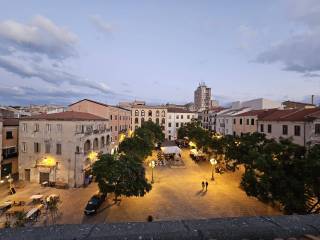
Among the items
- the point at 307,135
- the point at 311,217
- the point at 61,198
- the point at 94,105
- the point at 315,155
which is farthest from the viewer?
the point at 94,105

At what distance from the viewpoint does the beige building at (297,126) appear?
30.2 m

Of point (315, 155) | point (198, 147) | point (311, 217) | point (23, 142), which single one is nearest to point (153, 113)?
point (198, 147)

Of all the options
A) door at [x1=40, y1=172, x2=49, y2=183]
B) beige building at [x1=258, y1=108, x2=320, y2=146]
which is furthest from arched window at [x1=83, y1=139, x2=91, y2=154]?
beige building at [x1=258, y1=108, x2=320, y2=146]

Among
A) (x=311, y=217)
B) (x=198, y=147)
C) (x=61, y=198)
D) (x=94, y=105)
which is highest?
(x=94, y=105)

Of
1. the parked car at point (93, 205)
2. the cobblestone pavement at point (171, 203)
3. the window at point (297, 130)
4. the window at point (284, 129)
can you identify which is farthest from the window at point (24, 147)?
the window at point (297, 130)

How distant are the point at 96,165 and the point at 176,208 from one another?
359 inches

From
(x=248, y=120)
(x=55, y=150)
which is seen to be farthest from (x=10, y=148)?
(x=248, y=120)

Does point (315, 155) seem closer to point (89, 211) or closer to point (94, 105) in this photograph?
point (89, 211)

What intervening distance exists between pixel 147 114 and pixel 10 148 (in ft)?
184

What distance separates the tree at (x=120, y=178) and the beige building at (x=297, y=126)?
1874 centimetres

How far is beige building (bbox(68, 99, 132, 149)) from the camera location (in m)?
54.2

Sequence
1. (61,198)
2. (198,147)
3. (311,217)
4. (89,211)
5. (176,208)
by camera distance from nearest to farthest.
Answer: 1. (311,217)
2. (89,211)
3. (176,208)
4. (61,198)
5. (198,147)

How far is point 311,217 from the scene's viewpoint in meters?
3.94

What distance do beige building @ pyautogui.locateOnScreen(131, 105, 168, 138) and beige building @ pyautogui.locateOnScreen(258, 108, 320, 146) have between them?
51.4m
